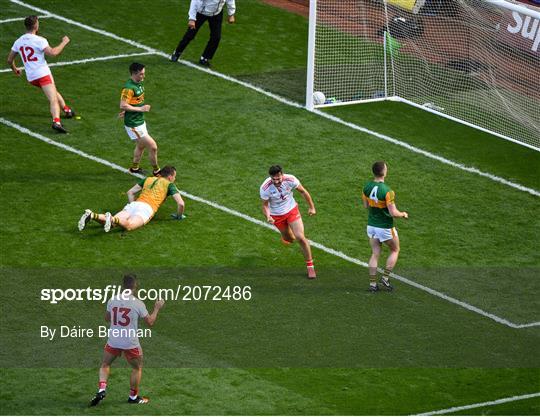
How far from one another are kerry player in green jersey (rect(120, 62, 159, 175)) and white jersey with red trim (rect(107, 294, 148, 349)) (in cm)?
638

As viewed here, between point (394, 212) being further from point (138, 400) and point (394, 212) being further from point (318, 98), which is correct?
point (318, 98)

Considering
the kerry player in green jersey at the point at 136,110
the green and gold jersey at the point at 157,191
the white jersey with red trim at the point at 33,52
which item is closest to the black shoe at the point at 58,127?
the white jersey with red trim at the point at 33,52

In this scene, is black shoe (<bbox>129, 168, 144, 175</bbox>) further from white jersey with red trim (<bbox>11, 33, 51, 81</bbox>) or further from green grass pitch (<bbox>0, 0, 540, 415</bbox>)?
white jersey with red trim (<bbox>11, 33, 51, 81</bbox>)

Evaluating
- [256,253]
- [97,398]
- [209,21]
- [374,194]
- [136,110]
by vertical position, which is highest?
[209,21]

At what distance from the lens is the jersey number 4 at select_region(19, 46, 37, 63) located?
75.0 ft

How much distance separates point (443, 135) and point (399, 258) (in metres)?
5.41

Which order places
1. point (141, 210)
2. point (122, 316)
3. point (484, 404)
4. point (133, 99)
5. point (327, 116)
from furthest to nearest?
1. point (327, 116)
2. point (133, 99)
3. point (141, 210)
4. point (484, 404)
5. point (122, 316)

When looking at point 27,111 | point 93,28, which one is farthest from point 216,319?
point 93,28

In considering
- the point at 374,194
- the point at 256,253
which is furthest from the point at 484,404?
the point at 256,253

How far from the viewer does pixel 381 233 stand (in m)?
18.3

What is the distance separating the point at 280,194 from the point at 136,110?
3.78 metres

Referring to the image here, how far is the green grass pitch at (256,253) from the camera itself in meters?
15.9

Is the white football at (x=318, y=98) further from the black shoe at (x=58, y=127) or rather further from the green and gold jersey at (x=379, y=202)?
the green and gold jersey at (x=379, y=202)

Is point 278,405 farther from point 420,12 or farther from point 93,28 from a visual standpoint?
point 93,28
